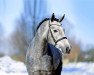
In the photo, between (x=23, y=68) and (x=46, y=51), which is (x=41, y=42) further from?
(x=23, y=68)

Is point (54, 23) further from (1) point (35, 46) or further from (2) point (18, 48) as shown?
(2) point (18, 48)

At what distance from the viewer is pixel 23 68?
454 cm

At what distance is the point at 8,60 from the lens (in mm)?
4664

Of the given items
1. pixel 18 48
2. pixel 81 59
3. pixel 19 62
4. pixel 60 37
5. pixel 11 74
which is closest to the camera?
pixel 60 37

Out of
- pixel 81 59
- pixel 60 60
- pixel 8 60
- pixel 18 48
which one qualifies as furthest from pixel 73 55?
pixel 60 60

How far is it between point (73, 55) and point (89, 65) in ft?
1.61

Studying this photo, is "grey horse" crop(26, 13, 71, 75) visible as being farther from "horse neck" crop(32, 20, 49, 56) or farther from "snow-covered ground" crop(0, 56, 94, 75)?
"snow-covered ground" crop(0, 56, 94, 75)

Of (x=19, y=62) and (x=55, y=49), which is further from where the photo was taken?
(x=19, y=62)

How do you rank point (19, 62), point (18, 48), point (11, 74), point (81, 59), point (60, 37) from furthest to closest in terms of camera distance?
point (18, 48) < point (81, 59) < point (19, 62) < point (11, 74) < point (60, 37)

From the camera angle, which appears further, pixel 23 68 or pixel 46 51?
pixel 23 68

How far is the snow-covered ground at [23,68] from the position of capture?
451cm

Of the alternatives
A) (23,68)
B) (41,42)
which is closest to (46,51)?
(41,42)

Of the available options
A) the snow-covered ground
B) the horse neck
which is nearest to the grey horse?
the horse neck

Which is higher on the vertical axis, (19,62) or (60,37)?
(60,37)
